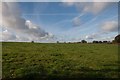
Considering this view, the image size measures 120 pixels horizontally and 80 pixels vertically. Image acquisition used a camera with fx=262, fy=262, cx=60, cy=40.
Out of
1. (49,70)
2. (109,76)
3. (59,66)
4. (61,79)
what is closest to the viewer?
(61,79)

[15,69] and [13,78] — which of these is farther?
[15,69]

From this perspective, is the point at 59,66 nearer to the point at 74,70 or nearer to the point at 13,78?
the point at 74,70

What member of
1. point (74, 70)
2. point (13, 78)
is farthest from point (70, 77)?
point (13, 78)

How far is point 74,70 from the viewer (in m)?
23.5

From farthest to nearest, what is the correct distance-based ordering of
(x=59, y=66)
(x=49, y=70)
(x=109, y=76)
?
1. (x=59, y=66)
2. (x=49, y=70)
3. (x=109, y=76)

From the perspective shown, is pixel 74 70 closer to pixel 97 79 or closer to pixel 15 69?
pixel 97 79

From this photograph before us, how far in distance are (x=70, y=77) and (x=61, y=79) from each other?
3.20 ft

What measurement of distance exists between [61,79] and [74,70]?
3516 mm

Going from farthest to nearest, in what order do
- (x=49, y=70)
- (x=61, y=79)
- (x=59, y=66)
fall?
(x=59, y=66)
(x=49, y=70)
(x=61, y=79)

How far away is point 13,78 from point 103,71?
8.09 metres

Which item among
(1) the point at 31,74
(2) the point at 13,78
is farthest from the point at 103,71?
(2) the point at 13,78

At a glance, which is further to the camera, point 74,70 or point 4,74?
point 74,70

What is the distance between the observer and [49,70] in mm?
23328

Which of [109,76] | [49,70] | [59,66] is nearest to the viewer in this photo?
[109,76]
